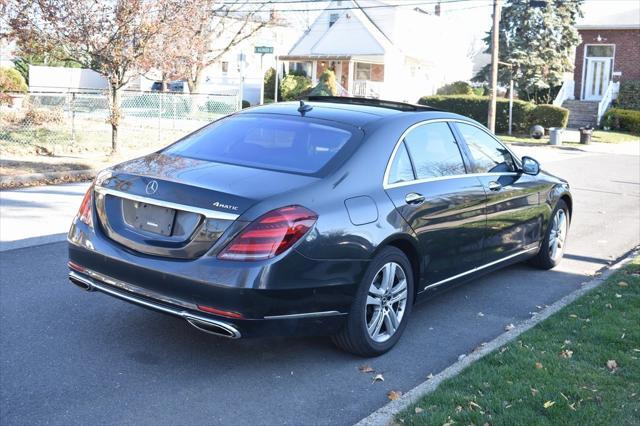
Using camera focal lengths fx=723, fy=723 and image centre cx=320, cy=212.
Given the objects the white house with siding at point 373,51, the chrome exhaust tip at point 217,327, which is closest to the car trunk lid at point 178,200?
the chrome exhaust tip at point 217,327

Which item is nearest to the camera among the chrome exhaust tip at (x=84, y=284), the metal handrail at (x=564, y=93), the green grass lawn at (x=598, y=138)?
the chrome exhaust tip at (x=84, y=284)

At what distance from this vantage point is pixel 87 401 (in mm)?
4000

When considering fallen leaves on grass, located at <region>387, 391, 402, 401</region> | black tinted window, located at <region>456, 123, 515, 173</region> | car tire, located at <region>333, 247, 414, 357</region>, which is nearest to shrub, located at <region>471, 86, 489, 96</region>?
black tinted window, located at <region>456, 123, 515, 173</region>

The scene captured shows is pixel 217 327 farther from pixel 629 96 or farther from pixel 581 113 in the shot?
pixel 629 96

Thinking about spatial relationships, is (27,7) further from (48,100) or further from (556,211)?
(556,211)

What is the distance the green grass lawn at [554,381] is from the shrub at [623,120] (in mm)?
32319

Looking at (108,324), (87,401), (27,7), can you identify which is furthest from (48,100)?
(87,401)

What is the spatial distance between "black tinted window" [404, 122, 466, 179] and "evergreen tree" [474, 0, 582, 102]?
111ft

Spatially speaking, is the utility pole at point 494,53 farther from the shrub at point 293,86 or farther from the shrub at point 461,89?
the shrub at point 293,86

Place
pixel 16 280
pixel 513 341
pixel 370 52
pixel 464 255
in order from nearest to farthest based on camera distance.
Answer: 1. pixel 513 341
2. pixel 464 255
3. pixel 16 280
4. pixel 370 52

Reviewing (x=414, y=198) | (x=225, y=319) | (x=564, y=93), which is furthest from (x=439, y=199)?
→ (x=564, y=93)

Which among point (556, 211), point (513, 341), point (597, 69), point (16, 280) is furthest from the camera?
point (597, 69)

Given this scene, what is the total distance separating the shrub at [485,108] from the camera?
108 feet

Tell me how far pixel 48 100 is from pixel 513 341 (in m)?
14.9
